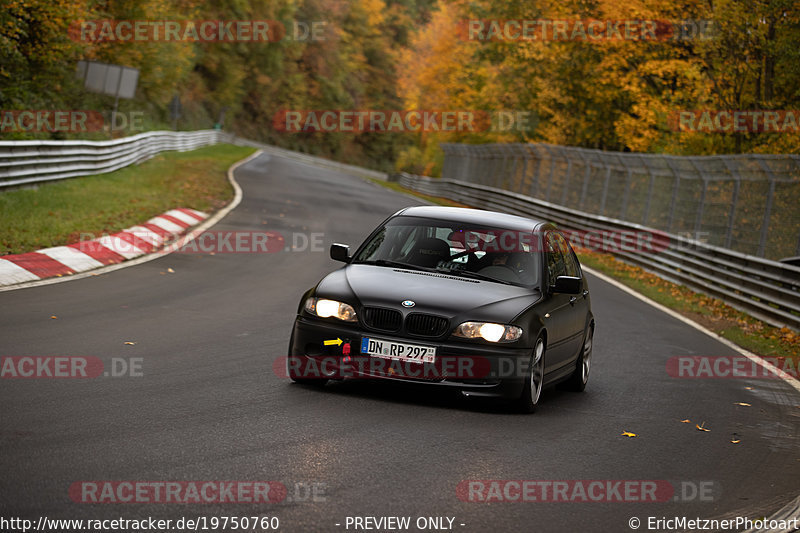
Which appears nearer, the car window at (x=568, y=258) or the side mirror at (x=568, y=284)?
the side mirror at (x=568, y=284)

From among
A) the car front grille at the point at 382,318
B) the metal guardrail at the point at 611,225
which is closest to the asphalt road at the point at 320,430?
the car front grille at the point at 382,318

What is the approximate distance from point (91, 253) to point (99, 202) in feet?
20.1

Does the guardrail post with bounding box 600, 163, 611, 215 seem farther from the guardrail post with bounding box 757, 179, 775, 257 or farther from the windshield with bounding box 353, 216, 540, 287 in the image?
the windshield with bounding box 353, 216, 540, 287

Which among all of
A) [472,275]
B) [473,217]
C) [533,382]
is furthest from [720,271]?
[533,382]

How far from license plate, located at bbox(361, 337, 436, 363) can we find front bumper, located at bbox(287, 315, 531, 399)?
0.10 feet

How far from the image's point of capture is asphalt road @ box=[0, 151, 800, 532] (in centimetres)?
545

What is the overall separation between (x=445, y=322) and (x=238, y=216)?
1779cm

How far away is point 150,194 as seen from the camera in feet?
84.2

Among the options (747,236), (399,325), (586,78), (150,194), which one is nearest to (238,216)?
(150,194)

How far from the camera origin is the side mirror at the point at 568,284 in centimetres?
888

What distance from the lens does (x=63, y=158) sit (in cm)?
2367

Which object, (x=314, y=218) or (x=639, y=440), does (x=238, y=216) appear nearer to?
(x=314, y=218)

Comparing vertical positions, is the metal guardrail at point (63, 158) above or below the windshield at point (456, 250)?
below

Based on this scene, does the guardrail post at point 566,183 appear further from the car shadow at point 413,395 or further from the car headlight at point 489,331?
the car headlight at point 489,331
